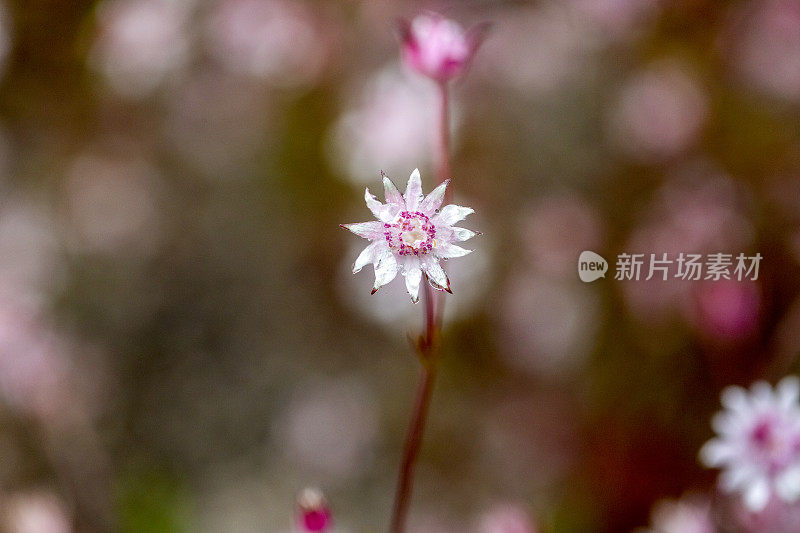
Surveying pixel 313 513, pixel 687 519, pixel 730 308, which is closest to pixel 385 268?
pixel 313 513

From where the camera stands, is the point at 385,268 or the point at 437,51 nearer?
the point at 385,268

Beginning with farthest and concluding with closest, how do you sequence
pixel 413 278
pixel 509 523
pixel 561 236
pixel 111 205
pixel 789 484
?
pixel 111 205 < pixel 561 236 < pixel 509 523 < pixel 789 484 < pixel 413 278

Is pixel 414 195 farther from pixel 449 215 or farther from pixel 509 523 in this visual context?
pixel 509 523

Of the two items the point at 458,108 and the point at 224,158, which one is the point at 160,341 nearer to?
the point at 224,158

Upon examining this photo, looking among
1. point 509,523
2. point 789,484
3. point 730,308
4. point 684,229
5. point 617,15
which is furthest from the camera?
point 617,15

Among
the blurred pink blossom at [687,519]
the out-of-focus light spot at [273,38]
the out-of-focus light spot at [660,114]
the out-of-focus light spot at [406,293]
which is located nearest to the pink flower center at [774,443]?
the blurred pink blossom at [687,519]
